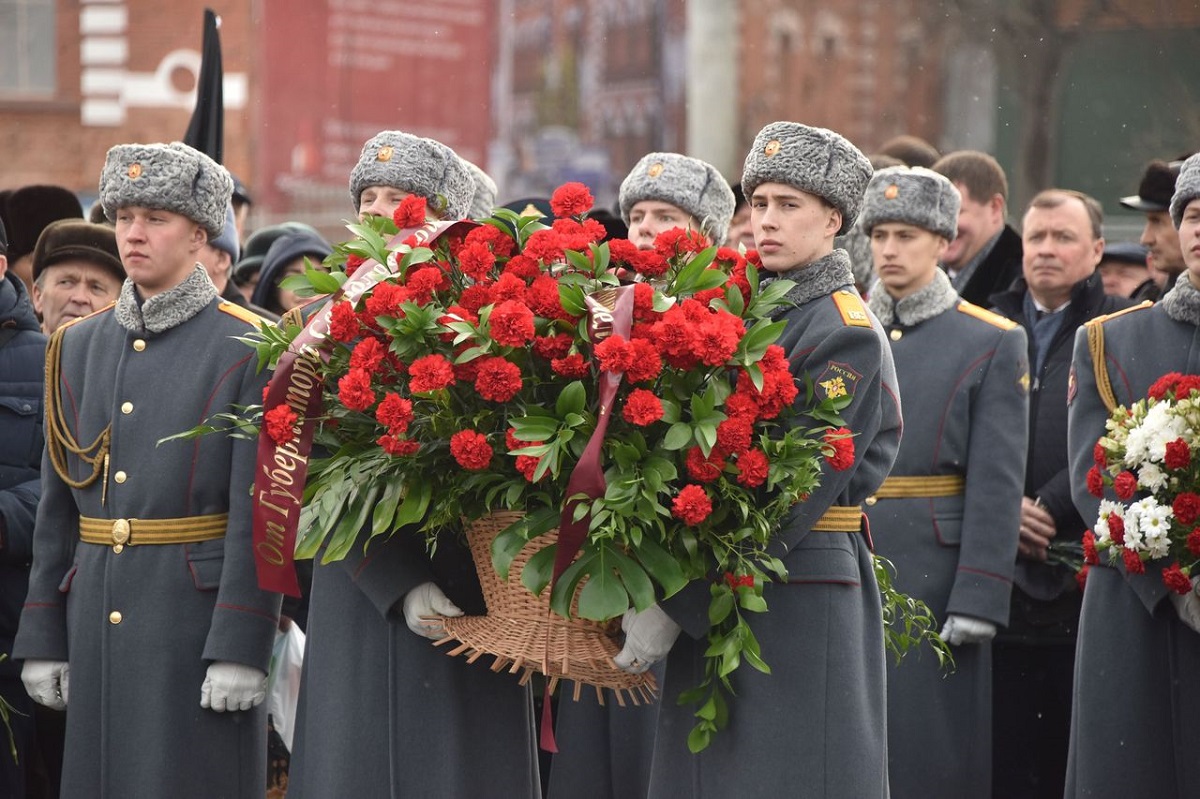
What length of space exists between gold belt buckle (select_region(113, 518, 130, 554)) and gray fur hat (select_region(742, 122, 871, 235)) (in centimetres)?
194

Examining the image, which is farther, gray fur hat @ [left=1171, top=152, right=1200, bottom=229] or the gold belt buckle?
gray fur hat @ [left=1171, top=152, right=1200, bottom=229]

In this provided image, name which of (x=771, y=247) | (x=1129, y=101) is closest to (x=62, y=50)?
(x=1129, y=101)

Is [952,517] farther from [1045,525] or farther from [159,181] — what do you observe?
[159,181]

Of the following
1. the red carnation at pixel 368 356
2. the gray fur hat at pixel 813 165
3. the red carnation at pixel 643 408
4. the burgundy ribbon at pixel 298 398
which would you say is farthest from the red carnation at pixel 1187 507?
the red carnation at pixel 368 356

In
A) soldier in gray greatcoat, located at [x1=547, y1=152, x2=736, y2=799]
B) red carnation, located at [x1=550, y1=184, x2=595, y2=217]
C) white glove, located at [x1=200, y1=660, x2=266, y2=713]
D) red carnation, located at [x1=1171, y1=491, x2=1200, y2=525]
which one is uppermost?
red carnation, located at [x1=550, y1=184, x2=595, y2=217]

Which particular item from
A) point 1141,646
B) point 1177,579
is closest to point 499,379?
point 1177,579

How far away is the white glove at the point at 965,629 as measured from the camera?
19.9 ft

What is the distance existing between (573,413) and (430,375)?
331 mm

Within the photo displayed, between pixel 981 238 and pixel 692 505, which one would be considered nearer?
pixel 692 505

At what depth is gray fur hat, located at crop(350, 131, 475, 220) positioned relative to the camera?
5230 mm

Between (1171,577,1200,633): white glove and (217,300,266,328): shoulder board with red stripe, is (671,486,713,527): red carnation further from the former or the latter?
(1171,577,1200,633): white glove

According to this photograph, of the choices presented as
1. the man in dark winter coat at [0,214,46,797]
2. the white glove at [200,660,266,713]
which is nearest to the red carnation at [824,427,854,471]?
the white glove at [200,660,266,713]

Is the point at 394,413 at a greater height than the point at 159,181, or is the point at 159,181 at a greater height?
the point at 159,181

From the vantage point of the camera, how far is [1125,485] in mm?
5133
